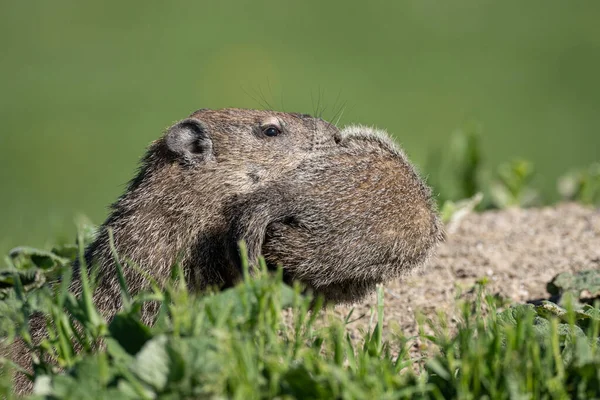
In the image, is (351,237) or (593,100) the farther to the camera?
(593,100)

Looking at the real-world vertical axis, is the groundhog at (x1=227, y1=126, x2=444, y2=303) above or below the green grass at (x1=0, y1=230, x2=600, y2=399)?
above

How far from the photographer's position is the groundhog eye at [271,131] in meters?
4.13

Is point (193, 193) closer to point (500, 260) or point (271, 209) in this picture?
point (271, 209)

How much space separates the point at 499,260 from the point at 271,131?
1.57 metres

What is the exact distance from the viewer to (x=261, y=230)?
356 centimetres

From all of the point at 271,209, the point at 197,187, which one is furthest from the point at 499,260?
the point at 197,187

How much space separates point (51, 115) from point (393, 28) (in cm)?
555

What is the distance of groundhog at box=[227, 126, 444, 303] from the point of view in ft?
11.8

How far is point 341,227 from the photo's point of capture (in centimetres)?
362

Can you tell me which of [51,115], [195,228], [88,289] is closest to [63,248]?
[195,228]

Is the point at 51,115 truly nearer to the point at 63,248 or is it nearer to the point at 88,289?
the point at 63,248

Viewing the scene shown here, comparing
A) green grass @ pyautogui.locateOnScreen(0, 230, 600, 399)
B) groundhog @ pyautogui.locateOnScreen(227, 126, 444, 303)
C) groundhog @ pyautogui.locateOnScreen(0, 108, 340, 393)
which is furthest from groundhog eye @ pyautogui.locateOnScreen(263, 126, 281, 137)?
green grass @ pyautogui.locateOnScreen(0, 230, 600, 399)

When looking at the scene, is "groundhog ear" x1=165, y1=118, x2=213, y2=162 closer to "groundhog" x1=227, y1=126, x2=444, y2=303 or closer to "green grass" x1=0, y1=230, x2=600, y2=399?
"groundhog" x1=227, y1=126, x2=444, y2=303

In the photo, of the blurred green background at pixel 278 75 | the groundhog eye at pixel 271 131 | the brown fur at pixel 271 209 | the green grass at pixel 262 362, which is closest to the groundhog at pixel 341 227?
the brown fur at pixel 271 209
